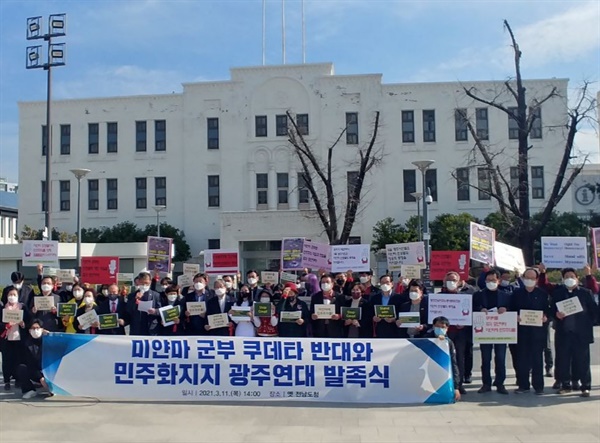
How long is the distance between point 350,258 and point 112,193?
36200 mm

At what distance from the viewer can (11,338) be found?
1123 centimetres

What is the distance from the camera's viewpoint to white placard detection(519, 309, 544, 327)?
35.6 ft

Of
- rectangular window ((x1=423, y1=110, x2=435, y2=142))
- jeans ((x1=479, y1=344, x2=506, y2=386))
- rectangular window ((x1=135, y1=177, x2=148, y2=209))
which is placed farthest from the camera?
rectangular window ((x1=135, y1=177, x2=148, y2=209))

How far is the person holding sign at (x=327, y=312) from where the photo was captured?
11625mm

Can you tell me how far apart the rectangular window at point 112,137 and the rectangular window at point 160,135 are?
9.30 feet

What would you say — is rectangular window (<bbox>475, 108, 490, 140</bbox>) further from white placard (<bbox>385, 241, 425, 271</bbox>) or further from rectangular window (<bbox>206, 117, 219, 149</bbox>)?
white placard (<bbox>385, 241, 425, 271</bbox>)

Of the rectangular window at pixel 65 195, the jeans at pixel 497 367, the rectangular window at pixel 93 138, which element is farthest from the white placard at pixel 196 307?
the rectangular window at pixel 65 195

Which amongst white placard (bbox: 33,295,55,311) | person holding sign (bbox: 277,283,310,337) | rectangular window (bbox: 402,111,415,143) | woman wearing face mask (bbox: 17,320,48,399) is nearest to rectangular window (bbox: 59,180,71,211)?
rectangular window (bbox: 402,111,415,143)

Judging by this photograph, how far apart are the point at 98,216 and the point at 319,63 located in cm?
1900

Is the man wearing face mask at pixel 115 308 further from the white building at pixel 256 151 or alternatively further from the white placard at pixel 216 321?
the white building at pixel 256 151

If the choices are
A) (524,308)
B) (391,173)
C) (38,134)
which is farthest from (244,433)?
(38,134)

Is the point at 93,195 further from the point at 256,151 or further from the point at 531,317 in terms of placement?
the point at 531,317

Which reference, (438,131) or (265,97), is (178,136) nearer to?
(265,97)

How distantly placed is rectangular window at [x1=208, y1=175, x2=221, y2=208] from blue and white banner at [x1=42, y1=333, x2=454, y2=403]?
121 feet
